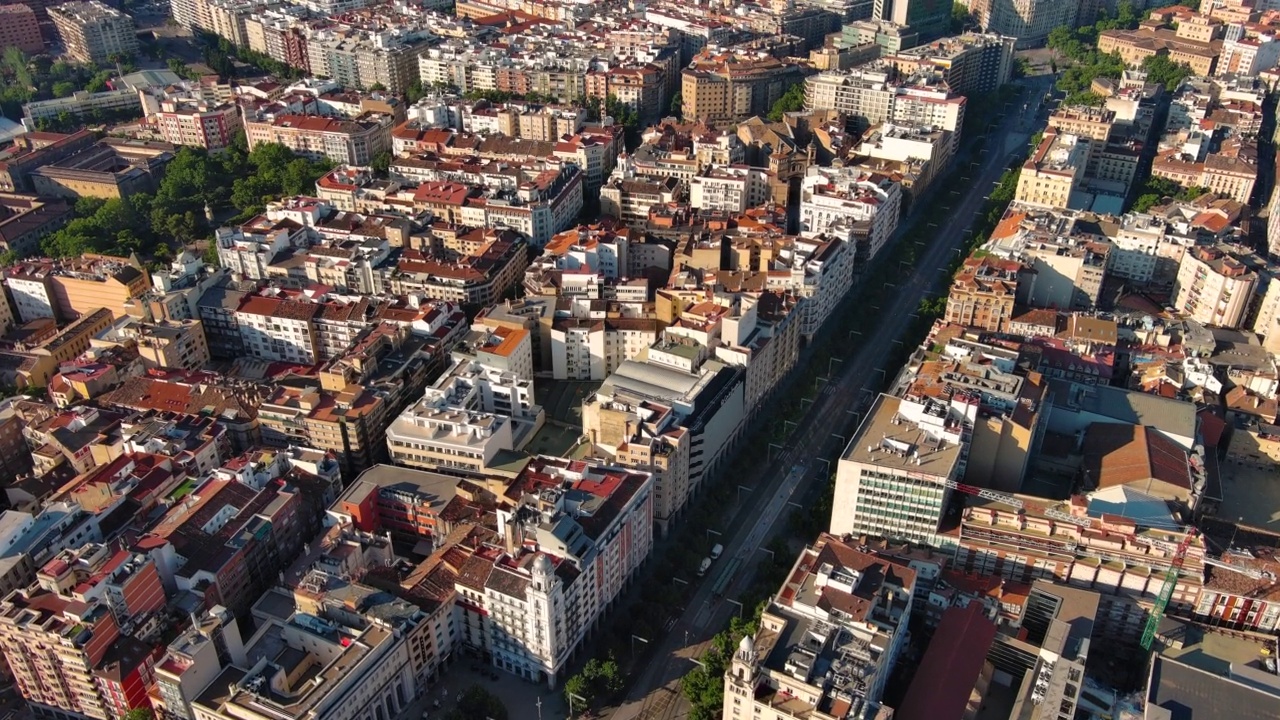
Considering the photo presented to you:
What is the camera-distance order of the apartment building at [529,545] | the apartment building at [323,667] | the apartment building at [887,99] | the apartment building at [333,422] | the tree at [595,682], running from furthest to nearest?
the apartment building at [887,99], the apartment building at [333,422], the apartment building at [529,545], the tree at [595,682], the apartment building at [323,667]

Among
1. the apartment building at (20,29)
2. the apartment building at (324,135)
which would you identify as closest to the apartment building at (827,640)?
the apartment building at (324,135)

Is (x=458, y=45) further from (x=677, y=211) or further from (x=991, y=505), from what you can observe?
(x=991, y=505)

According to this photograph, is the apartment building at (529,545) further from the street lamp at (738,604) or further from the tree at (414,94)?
the tree at (414,94)

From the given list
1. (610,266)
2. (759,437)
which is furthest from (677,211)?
(759,437)

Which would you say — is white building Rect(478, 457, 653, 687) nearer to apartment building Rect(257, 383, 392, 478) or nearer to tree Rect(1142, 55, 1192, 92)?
apartment building Rect(257, 383, 392, 478)

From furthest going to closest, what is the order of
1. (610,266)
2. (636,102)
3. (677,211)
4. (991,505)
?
(636,102), (677,211), (610,266), (991,505)
